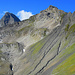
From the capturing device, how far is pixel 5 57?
107062 millimetres

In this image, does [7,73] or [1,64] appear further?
[1,64]

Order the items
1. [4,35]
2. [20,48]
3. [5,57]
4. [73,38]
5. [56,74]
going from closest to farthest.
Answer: [56,74], [73,38], [5,57], [20,48], [4,35]

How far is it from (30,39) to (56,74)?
269 feet

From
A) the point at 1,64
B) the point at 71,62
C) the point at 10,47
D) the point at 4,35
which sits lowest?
the point at 71,62

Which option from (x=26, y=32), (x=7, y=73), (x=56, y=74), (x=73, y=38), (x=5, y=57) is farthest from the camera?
(x=26, y=32)

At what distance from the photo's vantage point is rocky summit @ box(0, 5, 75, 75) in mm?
51988

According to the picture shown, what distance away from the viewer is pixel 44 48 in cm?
8075

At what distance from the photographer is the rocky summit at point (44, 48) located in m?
52.0

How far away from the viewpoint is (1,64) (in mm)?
92438

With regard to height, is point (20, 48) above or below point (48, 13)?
below

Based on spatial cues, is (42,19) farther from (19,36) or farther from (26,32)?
(19,36)

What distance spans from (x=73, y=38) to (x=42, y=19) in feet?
275

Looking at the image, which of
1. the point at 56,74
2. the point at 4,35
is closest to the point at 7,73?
the point at 56,74

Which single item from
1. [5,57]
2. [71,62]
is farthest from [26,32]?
[71,62]
